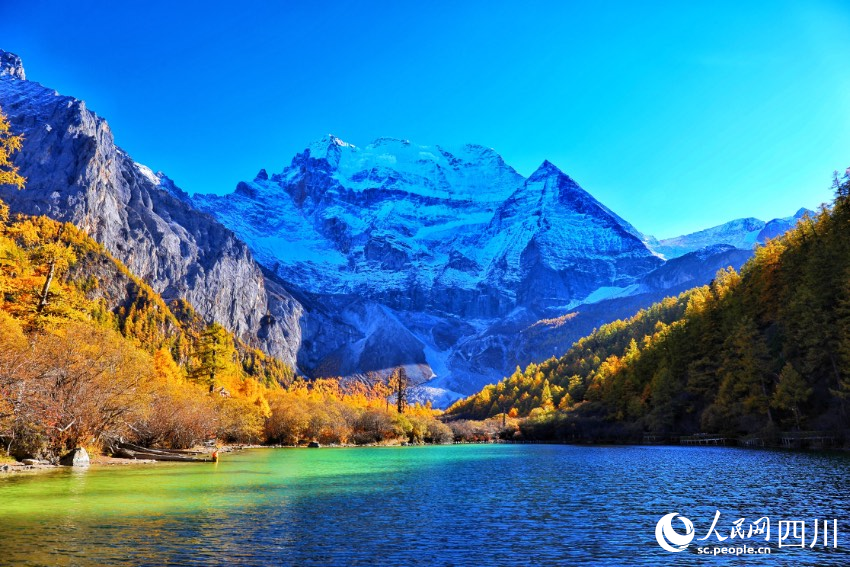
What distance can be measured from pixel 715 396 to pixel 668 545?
80.7m

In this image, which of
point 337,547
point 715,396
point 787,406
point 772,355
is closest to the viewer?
point 337,547

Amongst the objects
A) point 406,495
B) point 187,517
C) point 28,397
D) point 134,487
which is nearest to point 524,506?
point 406,495

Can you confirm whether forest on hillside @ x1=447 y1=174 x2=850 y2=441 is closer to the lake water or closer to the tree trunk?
the lake water

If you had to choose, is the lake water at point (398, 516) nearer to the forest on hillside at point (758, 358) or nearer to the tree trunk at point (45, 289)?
the tree trunk at point (45, 289)

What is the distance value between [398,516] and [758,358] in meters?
69.5

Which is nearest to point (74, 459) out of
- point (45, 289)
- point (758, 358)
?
point (45, 289)

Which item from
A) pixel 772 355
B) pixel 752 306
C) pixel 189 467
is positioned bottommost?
pixel 189 467

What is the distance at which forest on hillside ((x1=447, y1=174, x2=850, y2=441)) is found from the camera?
67875 millimetres

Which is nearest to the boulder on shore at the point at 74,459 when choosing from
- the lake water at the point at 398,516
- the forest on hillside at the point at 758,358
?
the lake water at the point at 398,516

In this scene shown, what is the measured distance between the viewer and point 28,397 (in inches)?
1457

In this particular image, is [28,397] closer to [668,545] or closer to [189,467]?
[189,467]

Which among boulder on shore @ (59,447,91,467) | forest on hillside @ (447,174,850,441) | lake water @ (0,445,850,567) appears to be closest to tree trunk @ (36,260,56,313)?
boulder on shore @ (59,447,91,467)

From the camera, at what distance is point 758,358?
77875mm

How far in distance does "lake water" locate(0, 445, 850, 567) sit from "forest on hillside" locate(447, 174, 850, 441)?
93.2ft
